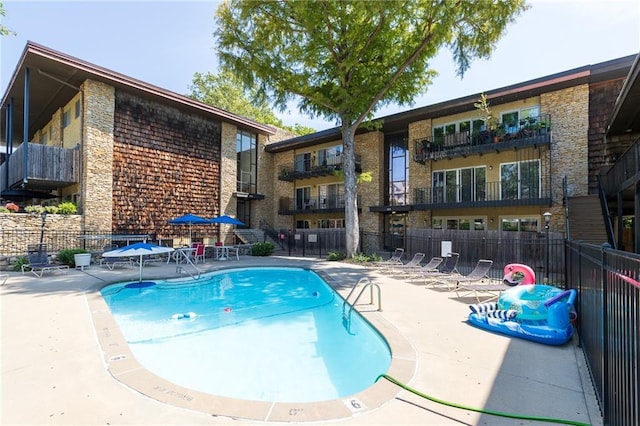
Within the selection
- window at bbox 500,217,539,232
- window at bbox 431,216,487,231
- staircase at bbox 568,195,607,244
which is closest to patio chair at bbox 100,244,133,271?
window at bbox 431,216,487,231

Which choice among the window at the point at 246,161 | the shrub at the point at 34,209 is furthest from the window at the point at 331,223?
the shrub at the point at 34,209

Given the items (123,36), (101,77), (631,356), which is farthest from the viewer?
(101,77)

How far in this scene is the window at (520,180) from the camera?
15117 mm

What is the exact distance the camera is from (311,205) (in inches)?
962

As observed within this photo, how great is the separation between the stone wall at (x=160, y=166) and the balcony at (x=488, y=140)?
13031 mm

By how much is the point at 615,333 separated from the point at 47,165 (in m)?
20.0

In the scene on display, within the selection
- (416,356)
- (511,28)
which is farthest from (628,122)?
(416,356)

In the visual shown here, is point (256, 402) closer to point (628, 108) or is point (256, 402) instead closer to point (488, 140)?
point (628, 108)

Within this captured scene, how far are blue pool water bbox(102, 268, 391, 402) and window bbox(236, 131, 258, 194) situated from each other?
13.8 metres

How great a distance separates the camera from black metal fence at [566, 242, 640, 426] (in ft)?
7.07

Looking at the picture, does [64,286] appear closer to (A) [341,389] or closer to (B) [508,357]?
(A) [341,389]

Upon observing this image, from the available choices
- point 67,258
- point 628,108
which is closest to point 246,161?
point 67,258

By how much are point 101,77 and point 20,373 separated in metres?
15.9

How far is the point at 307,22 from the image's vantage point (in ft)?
44.9
